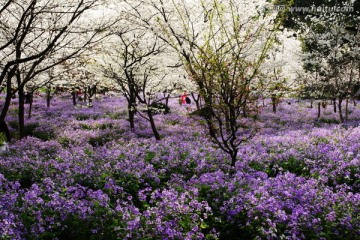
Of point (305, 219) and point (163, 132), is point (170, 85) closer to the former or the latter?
point (163, 132)

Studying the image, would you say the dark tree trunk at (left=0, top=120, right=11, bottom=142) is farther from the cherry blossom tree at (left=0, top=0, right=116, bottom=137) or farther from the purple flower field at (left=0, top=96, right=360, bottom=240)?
the purple flower field at (left=0, top=96, right=360, bottom=240)

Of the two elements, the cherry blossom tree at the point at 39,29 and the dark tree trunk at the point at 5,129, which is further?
the dark tree trunk at the point at 5,129

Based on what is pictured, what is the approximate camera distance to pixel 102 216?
5.95 metres

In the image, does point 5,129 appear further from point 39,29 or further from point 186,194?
point 186,194

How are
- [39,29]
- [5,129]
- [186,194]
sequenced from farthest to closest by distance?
1. [5,129]
2. [39,29]
3. [186,194]

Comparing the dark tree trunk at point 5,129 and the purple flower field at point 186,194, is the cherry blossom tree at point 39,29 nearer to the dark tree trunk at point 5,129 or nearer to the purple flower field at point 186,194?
the dark tree trunk at point 5,129

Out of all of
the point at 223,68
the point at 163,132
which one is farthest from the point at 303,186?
the point at 163,132

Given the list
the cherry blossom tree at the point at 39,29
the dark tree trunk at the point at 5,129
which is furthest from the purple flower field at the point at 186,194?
the cherry blossom tree at the point at 39,29

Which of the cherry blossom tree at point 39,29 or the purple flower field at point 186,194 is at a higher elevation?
the cherry blossom tree at point 39,29

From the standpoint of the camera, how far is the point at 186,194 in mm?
6668

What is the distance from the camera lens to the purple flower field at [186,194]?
18.4 ft

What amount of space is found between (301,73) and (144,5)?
20142 millimetres

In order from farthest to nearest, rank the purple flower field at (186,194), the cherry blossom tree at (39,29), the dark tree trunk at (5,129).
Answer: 1. the dark tree trunk at (5,129)
2. the cherry blossom tree at (39,29)
3. the purple flower field at (186,194)

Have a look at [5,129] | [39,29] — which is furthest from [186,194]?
[5,129]
